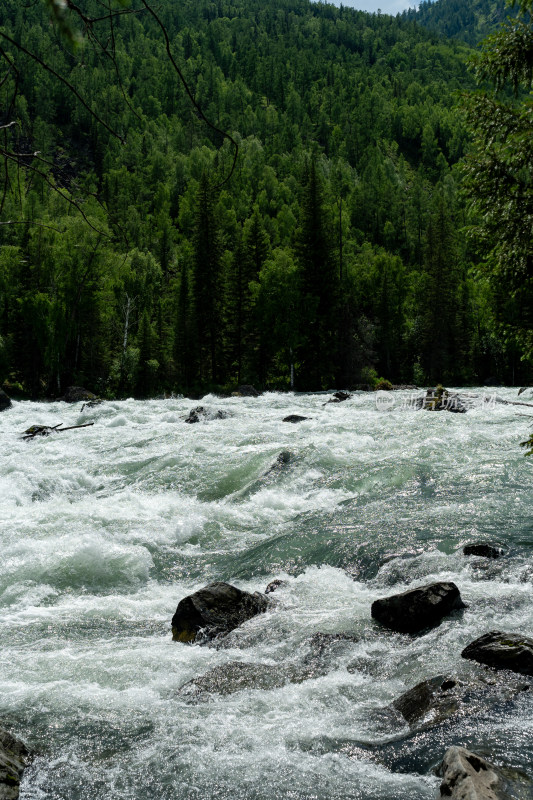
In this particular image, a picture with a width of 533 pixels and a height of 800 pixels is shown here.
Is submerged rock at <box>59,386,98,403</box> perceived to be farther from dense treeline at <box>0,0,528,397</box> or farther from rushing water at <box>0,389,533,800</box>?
rushing water at <box>0,389,533,800</box>

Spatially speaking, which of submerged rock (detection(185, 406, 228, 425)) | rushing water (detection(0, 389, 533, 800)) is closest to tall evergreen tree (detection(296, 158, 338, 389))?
submerged rock (detection(185, 406, 228, 425))

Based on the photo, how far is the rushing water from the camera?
478cm

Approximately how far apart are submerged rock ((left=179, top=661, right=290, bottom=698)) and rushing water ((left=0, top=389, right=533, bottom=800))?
75 mm

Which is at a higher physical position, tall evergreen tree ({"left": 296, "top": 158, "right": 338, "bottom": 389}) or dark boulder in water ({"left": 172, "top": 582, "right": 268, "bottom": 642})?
tall evergreen tree ({"left": 296, "top": 158, "right": 338, "bottom": 389})

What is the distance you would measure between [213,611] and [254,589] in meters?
1.35

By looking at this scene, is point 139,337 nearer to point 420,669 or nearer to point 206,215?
point 206,215

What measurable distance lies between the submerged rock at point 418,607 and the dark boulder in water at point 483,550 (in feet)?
5.74

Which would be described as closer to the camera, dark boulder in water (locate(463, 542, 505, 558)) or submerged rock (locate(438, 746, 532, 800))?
submerged rock (locate(438, 746, 532, 800))

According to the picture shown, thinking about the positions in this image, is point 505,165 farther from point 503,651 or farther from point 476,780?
point 476,780

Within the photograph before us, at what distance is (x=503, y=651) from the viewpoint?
6004 mm

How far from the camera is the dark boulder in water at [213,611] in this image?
24.1ft

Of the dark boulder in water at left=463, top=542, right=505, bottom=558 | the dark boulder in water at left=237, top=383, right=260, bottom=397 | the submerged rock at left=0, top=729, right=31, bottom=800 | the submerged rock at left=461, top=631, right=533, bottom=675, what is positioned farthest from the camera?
the dark boulder in water at left=237, top=383, right=260, bottom=397

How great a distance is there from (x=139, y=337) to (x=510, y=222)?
35.9m

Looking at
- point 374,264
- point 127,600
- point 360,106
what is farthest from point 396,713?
point 360,106
